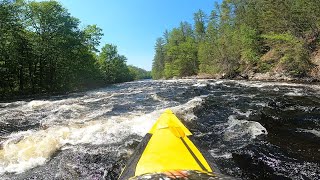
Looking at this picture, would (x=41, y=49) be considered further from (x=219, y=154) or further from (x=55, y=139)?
(x=219, y=154)

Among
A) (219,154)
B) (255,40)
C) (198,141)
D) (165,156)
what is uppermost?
(255,40)

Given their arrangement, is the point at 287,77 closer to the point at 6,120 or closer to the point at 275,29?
the point at 275,29

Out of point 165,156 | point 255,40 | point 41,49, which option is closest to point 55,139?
point 165,156

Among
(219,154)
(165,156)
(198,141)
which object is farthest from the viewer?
(198,141)

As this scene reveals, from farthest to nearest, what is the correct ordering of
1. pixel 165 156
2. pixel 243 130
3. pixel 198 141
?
pixel 243 130
pixel 198 141
pixel 165 156

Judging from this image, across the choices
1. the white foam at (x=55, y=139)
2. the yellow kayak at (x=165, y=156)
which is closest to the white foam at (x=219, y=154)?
the yellow kayak at (x=165, y=156)

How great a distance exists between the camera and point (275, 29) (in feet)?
104

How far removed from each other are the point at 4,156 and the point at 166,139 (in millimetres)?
4000

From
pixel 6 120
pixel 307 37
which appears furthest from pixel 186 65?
pixel 6 120

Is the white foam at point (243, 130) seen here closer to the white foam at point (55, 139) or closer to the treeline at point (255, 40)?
the white foam at point (55, 139)

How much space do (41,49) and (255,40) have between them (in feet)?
91.2

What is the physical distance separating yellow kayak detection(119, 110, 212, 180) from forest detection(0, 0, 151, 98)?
21.4 metres

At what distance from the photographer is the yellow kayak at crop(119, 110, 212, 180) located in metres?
3.46

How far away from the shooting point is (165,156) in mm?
3760
